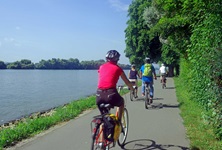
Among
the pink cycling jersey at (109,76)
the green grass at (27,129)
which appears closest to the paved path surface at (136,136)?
the green grass at (27,129)

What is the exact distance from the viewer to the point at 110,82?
190 inches

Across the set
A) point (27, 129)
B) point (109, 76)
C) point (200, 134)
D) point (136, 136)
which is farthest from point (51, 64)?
point (109, 76)

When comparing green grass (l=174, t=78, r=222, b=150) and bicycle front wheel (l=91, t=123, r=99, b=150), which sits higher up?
bicycle front wheel (l=91, t=123, r=99, b=150)

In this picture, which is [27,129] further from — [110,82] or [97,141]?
[110,82]

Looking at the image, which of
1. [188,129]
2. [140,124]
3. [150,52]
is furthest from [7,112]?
[150,52]

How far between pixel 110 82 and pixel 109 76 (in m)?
0.13

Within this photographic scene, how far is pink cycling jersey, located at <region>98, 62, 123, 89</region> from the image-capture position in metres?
4.83

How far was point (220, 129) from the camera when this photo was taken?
5.28m

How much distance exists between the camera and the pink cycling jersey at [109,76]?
483cm

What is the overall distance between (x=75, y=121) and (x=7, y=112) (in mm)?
9278

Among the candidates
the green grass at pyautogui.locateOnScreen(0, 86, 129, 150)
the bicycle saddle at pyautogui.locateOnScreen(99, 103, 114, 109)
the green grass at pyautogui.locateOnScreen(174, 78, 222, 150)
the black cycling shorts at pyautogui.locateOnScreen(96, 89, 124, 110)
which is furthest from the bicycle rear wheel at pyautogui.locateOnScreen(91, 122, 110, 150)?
the green grass at pyautogui.locateOnScreen(0, 86, 129, 150)

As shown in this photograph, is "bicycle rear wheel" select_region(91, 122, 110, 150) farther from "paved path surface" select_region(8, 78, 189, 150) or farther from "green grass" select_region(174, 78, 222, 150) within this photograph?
"green grass" select_region(174, 78, 222, 150)

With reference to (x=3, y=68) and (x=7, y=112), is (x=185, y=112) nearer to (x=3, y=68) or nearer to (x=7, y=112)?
(x=7, y=112)

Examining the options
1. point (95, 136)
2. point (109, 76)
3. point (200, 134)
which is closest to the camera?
point (95, 136)
